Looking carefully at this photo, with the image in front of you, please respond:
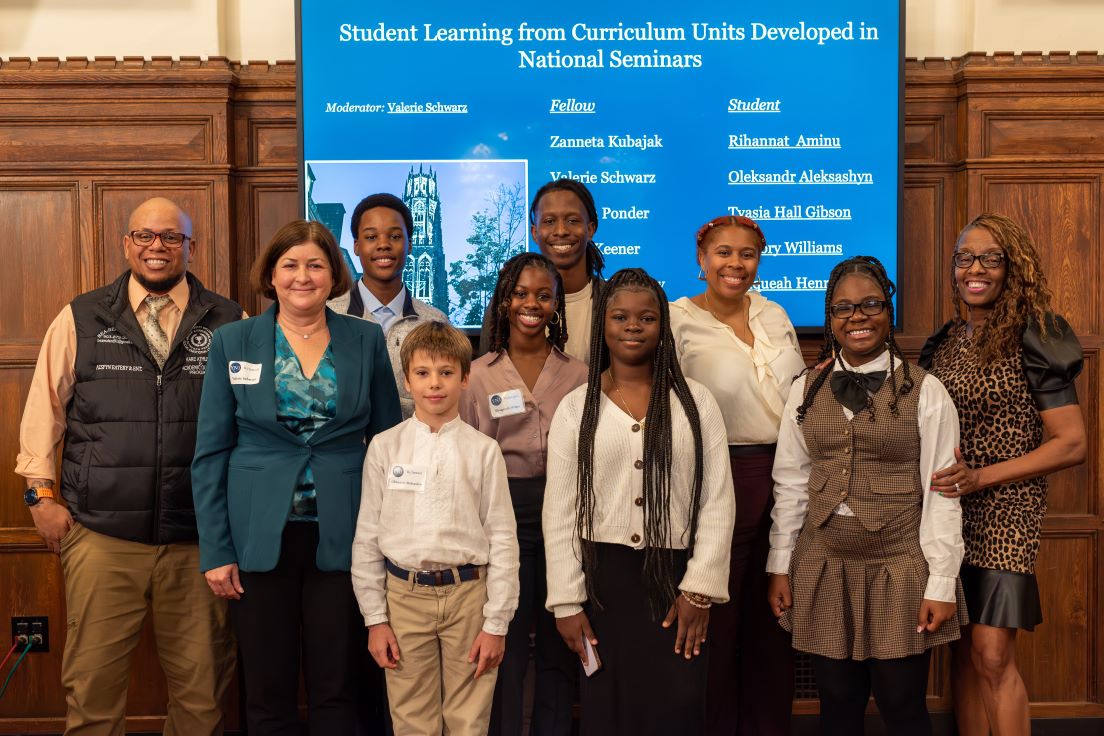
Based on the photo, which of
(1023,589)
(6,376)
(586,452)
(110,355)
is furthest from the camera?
(6,376)

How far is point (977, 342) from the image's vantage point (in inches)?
104

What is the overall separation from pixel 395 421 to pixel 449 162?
130cm

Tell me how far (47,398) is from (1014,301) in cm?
278

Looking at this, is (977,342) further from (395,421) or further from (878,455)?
(395,421)

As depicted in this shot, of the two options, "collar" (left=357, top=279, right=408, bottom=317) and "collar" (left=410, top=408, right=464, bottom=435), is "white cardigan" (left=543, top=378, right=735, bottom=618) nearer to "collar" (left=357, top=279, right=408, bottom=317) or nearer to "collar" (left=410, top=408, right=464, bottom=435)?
"collar" (left=410, top=408, right=464, bottom=435)

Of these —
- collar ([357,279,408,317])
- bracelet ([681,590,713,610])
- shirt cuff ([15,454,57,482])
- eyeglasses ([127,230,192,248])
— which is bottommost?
bracelet ([681,590,713,610])

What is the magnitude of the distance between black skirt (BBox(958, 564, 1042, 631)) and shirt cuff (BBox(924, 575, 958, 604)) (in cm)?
17

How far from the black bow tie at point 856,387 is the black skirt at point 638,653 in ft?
1.98

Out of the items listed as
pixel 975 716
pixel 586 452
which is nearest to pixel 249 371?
pixel 586 452

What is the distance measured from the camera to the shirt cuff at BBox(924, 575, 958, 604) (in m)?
2.37

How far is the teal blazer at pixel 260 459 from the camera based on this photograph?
2.41 metres

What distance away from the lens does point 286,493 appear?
7.88 ft

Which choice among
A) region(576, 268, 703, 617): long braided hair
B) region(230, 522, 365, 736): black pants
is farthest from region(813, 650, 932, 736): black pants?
region(230, 522, 365, 736): black pants

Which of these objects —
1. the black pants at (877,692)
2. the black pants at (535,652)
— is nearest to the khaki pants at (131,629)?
the black pants at (535,652)
